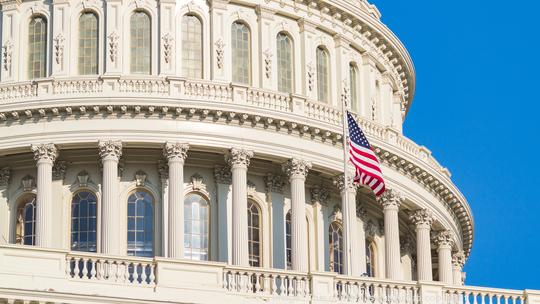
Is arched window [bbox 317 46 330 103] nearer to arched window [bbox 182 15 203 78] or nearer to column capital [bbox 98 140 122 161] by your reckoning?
arched window [bbox 182 15 203 78]

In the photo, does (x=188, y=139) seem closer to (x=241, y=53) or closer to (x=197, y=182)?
(x=197, y=182)

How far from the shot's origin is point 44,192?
73.3 meters

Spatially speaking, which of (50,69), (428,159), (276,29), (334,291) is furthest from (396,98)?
(334,291)

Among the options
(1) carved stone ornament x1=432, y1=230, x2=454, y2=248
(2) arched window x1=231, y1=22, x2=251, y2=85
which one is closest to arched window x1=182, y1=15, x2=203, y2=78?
(2) arched window x1=231, y1=22, x2=251, y2=85

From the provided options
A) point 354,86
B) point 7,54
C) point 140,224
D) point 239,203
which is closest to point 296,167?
point 239,203

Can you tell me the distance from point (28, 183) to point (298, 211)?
9.32 m

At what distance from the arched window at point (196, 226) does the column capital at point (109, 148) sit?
313 cm

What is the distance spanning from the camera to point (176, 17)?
77.6 m

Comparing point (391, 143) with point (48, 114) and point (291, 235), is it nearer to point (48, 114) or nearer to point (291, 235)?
point (291, 235)

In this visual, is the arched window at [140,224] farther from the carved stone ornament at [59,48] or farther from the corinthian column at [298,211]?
the carved stone ornament at [59,48]

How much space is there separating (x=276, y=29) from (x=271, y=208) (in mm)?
6979

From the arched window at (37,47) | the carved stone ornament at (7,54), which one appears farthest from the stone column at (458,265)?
the carved stone ornament at (7,54)

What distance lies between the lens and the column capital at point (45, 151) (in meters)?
73.8

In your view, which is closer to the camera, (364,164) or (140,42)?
(364,164)
